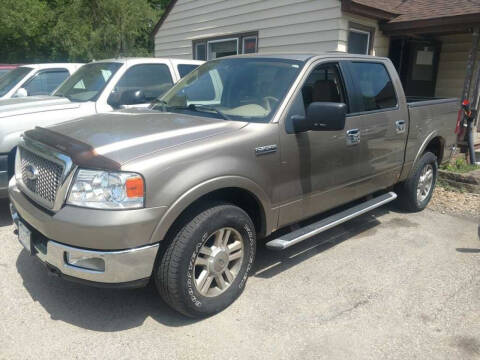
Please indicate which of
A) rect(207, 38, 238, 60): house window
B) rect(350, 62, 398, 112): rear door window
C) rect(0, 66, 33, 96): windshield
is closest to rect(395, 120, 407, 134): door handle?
rect(350, 62, 398, 112): rear door window

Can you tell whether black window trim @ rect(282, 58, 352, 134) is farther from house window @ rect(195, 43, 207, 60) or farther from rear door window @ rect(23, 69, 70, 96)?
house window @ rect(195, 43, 207, 60)

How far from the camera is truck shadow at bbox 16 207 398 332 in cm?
299

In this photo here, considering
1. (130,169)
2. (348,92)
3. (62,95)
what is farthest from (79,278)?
(62,95)

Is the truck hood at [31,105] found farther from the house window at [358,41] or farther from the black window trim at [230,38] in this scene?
the black window trim at [230,38]

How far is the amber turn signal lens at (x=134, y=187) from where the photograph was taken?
97.8 inches

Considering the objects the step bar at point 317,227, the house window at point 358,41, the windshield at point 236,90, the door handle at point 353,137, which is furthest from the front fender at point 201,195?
the house window at point 358,41

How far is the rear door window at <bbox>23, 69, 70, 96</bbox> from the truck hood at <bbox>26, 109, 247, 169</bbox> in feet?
14.0

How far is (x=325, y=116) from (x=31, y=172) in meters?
2.25

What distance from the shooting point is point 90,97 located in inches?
221

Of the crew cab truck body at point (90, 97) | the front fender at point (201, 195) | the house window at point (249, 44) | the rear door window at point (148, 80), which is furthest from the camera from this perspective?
the house window at point (249, 44)

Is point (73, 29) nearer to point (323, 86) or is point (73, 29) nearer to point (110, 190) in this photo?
point (323, 86)

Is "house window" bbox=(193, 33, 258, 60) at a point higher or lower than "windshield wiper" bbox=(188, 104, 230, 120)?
higher

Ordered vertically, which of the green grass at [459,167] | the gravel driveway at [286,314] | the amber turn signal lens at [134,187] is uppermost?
the amber turn signal lens at [134,187]

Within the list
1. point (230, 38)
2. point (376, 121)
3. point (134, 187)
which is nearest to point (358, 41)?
point (230, 38)
